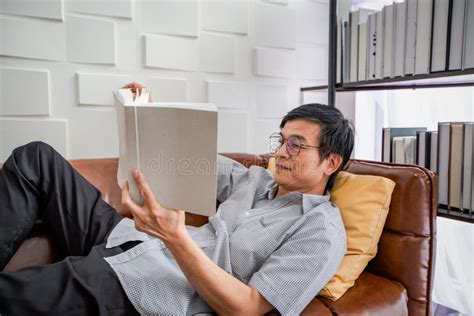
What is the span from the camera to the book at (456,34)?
134cm

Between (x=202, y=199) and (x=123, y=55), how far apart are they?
123 centimetres

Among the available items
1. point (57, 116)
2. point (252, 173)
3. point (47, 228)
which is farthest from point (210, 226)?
point (57, 116)

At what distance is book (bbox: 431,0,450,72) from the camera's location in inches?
54.8

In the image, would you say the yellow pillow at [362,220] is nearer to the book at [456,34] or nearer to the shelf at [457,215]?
the shelf at [457,215]

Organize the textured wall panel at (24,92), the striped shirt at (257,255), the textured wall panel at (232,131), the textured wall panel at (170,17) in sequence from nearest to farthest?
the striped shirt at (257,255), the textured wall panel at (24,92), the textured wall panel at (170,17), the textured wall panel at (232,131)

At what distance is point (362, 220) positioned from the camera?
1.21 meters

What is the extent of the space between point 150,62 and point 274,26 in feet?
2.45

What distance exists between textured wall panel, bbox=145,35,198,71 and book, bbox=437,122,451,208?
1164mm

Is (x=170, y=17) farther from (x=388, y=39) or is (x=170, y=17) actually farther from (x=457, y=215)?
(x=457, y=215)

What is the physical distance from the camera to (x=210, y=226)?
1.40 meters

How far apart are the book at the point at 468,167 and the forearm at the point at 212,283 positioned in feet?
2.94

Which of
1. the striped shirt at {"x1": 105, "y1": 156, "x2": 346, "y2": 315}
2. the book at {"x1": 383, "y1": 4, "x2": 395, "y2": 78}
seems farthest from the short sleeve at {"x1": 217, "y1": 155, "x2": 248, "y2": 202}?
the book at {"x1": 383, "y1": 4, "x2": 395, "y2": 78}

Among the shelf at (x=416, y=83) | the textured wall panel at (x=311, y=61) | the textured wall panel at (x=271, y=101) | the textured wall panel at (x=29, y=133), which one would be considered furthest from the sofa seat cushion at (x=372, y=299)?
the textured wall panel at (x=311, y=61)

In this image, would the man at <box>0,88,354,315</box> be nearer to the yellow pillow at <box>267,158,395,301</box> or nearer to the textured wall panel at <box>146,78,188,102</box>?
the yellow pillow at <box>267,158,395,301</box>
